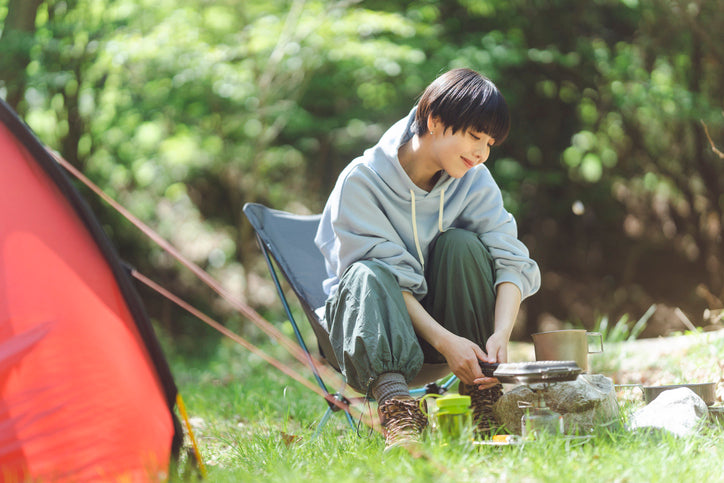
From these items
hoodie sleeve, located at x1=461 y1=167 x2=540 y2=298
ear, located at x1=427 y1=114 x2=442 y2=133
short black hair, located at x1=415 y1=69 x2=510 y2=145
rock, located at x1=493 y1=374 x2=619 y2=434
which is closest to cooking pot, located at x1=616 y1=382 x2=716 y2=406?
rock, located at x1=493 y1=374 x2=619 y2=434

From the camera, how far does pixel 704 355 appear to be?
2674 mm

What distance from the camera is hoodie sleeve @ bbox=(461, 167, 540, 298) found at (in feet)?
6.17

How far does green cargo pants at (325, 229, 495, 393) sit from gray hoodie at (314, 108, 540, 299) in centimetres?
5

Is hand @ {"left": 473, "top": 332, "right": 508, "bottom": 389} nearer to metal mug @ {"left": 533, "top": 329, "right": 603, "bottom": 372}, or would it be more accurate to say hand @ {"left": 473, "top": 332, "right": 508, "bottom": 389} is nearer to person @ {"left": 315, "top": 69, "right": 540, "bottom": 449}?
person @ {"left": 315, "top": 69, "right": 540, "bottom": 449}

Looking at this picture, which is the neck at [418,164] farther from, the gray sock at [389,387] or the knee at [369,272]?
the gray sock at [389,387]

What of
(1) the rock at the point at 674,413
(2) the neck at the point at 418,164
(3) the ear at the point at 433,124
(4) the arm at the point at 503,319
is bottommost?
(1) the rock at the point at 674,413

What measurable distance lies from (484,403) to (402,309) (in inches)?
13.6

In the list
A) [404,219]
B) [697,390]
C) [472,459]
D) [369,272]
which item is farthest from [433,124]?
[697,390]

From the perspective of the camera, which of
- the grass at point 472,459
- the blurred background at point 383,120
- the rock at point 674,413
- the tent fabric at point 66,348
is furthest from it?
the blurred background at point 383,120

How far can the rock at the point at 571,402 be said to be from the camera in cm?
169

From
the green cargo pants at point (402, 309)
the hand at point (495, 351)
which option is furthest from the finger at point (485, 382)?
the green cargo pants at point (402, 309)

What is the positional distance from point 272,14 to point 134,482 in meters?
4.32

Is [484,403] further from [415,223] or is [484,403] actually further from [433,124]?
[433,124]

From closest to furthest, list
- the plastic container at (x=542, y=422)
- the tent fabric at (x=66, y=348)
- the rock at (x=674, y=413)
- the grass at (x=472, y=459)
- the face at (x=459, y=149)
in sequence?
the grass at (x=472, y=459), the tent fabric at (x=66, y=348), the plastic container at (x=542, y=422), the rock at (x=674, y=413), the face at (x=459, y=149)
